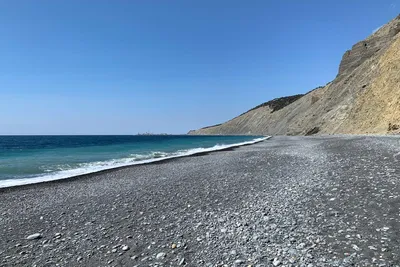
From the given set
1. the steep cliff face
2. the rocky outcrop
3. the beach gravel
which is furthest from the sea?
the rocky outcrop

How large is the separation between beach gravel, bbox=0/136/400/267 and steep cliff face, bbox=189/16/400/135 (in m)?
38.5

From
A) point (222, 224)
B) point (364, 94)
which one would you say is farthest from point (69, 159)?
point (364, 94)

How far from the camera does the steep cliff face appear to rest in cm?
4807

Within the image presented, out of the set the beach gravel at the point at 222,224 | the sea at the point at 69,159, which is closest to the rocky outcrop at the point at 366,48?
the sea at the point at 69,159

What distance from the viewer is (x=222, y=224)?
8.13 metres

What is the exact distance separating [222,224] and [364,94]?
206ft

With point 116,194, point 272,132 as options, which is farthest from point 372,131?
point 272,132

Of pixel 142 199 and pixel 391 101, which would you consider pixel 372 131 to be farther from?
pixel 142 199

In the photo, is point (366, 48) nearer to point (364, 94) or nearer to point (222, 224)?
point (364, 94)

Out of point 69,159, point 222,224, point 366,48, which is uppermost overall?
point 366,48

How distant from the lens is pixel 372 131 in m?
49.1

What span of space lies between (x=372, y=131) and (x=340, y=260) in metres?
51.3

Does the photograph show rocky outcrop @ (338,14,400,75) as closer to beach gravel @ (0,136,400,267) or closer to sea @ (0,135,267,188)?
sea @ (0,135,267,188)

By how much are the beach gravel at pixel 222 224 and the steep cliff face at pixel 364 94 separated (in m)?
38.5
